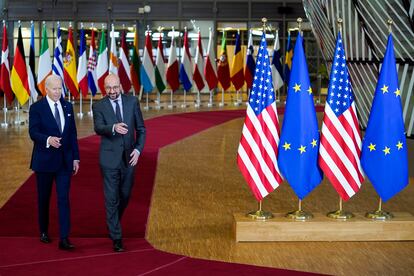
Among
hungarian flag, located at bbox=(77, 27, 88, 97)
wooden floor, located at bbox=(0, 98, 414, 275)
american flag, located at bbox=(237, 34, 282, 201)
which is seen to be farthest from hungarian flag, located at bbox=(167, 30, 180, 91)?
american flag, located at bbox=(237, 34, 282, 201)

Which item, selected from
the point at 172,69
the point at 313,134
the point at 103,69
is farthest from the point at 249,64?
Result: the point at 313,134

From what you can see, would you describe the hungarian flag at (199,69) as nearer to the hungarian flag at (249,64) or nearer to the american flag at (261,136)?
the hungarian flag at (249,64)

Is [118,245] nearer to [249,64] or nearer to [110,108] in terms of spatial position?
[110,108]

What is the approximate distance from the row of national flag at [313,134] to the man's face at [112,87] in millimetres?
Result: 1520

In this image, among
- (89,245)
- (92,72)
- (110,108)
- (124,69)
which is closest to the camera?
(110,108)

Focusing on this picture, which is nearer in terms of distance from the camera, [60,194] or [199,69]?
[60,194]

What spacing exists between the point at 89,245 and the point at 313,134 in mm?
2498

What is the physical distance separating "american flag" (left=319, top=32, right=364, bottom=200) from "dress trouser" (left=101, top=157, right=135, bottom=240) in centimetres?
204

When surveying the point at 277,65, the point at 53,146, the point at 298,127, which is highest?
the point at 277,65

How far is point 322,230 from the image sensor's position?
7145 mm

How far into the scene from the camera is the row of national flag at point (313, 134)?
7.16 m

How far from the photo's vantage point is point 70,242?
677 cm

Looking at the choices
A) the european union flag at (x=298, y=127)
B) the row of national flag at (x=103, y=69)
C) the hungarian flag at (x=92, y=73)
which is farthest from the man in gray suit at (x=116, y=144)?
the hungarian flag at (x=92, y=73)

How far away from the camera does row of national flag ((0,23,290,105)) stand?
18109mm
